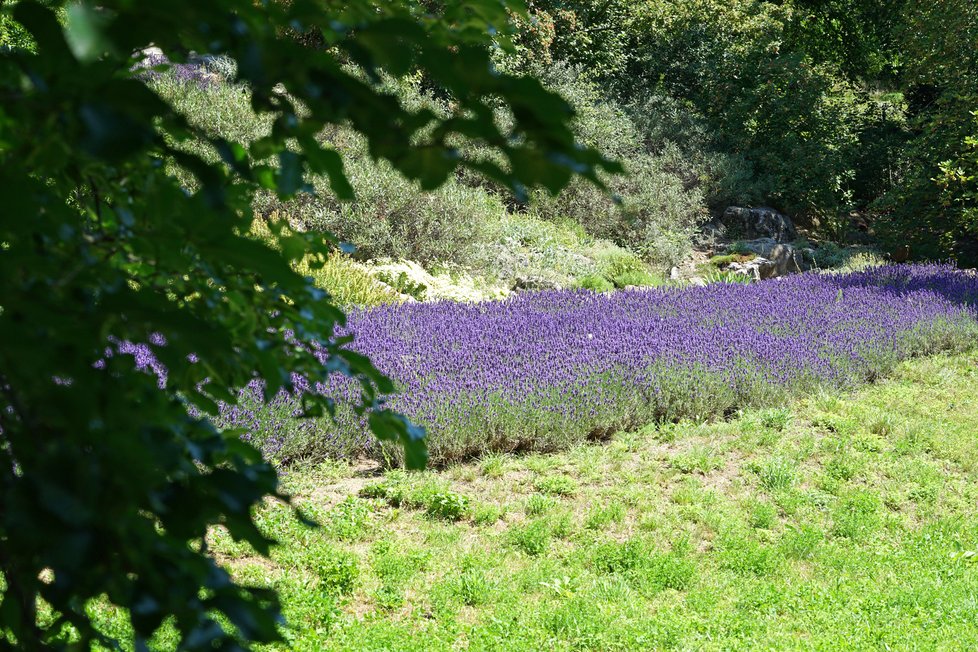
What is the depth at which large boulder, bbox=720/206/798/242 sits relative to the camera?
16.1 metres

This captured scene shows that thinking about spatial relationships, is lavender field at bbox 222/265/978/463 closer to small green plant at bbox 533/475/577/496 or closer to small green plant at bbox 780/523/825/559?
small green plant at bbox 533/475/577/496

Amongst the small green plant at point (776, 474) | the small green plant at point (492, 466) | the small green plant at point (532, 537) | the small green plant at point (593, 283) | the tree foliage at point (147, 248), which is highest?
A: the tree foliage at point (147, 248)

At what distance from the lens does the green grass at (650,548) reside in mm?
3244

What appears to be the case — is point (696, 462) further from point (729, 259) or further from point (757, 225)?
point (757, 225)

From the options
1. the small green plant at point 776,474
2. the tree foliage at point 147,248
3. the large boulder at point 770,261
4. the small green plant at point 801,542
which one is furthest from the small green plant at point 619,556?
the large boulder at point 770,261

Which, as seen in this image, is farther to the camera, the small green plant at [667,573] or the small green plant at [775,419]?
the small green plant at [775,419]

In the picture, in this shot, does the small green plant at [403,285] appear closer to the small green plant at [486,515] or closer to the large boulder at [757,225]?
the small green plant at [486,515]

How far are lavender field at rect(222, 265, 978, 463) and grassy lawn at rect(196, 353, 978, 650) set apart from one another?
0.24m

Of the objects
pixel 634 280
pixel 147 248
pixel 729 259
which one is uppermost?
pixel 147 248

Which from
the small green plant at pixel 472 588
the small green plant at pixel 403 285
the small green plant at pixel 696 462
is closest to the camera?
the small green plant at pixel 472 588

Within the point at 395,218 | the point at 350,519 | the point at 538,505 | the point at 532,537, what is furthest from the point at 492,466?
the point at 395,218

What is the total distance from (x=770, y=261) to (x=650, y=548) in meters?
10.9

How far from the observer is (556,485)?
181 inches

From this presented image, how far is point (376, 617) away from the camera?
3279 mm
